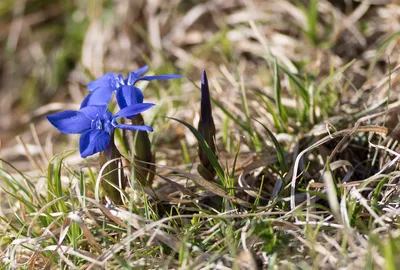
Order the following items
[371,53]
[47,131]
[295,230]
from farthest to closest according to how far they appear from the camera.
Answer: [47,131], [371,53], [295,230]

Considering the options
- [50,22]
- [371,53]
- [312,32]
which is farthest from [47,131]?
[371,53]

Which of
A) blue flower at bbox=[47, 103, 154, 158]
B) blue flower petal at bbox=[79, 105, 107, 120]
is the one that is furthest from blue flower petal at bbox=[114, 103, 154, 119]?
blue flower petal at bbox=[79, 105, 107, 120]

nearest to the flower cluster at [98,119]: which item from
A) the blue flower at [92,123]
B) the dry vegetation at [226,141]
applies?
the blue flower at [92,123]

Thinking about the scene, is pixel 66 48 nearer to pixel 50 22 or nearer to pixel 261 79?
pixel 50 22

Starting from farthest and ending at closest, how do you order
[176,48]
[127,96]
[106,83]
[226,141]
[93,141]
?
[176,48]
[226,141]
[106,83]
[127,96]
[93,141]

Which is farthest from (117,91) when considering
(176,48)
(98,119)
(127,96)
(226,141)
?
(176,48)

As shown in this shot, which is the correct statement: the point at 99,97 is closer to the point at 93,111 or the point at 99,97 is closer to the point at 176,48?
the point at 93,111
